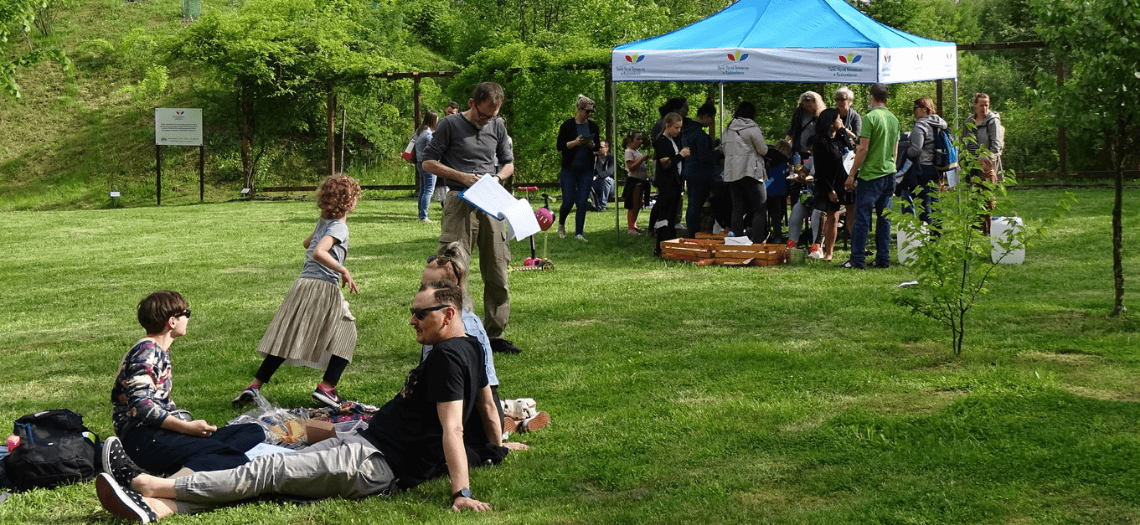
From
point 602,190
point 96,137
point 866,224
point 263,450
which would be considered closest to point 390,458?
point 263,450

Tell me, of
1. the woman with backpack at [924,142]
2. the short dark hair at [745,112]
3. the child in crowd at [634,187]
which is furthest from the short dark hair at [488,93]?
the child in crowd at [634,187]

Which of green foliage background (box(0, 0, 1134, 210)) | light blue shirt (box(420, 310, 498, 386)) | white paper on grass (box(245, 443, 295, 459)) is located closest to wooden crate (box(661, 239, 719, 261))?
light blue shirt (box(420, 310, 498, 386))

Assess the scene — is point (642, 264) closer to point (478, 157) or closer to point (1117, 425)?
point (478, 157)

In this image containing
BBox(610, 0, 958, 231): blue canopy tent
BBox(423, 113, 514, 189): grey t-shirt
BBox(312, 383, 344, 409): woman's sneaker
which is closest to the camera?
BBox(312, 383, 344, 409): woman's sneaker

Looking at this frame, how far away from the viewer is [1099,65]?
743cm

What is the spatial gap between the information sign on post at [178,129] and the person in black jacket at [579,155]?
40.4ft

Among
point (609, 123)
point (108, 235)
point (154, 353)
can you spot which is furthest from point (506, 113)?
point (154, 353)

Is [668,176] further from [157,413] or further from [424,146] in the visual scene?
[157,413]

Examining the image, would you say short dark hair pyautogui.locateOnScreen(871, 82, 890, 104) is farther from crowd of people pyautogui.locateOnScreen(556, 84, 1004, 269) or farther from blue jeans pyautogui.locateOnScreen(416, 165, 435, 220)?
blue jeans pyautogui.locateOnScreen(416, 165, 435, 220)

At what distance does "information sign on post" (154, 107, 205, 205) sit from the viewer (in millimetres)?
23922

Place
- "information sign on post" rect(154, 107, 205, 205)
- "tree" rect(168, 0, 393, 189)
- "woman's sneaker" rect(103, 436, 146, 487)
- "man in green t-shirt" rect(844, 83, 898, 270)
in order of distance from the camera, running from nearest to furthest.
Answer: "woman's sneaker" rect(103, 436, 146, 487) → "man in green t-shirt" rect(844, 83, 898, 270) → "information sign on post" rect(154, 107, 205, 205) → "tree" rect(168, 0, 393, 189)

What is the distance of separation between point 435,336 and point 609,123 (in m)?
17.3

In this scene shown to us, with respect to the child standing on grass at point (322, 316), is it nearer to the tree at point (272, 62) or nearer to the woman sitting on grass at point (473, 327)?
the woman sitting on grass at point (473, 327)

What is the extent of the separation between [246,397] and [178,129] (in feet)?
63.4
